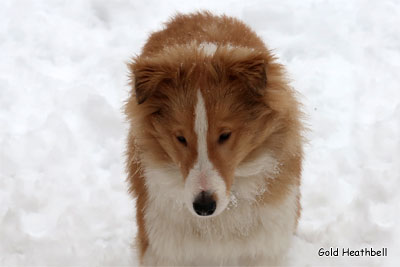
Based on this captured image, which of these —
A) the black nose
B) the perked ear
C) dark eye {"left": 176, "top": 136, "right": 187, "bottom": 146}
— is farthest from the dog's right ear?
the black nose

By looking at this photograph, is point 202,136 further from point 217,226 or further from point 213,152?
point 217,226

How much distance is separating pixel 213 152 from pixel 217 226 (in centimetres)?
75

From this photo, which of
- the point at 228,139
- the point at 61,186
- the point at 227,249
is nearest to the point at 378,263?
the point at 227,249

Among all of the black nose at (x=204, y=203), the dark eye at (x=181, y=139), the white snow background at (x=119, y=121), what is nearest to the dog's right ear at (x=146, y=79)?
the dark eye at (x=181, y=139)

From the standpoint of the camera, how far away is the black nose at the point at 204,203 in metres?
3.17

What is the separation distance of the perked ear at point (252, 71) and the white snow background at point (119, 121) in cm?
149

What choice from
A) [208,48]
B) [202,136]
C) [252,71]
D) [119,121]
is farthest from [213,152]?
[119,121]

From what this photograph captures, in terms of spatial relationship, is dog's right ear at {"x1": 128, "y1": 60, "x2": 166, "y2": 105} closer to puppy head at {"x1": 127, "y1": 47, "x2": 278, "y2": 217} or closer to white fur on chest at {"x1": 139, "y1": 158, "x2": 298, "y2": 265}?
puppy head at {"x1": 127, "y1": 47, "x2": 278, "y2": 217}

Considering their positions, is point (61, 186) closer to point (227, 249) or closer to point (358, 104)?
point (227, 249)

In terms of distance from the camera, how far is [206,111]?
3.24 metres

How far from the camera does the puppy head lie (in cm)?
323

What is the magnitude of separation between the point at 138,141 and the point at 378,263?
2201 mm

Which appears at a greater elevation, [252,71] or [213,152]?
[252,71]

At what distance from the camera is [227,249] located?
3.86 metres
